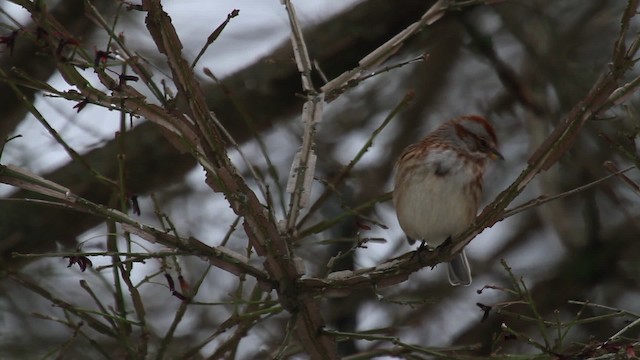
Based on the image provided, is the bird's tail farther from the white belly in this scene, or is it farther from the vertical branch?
the vertical branch

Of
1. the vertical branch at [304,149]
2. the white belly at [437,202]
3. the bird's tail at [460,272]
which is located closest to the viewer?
the vertical branch at [304,149]

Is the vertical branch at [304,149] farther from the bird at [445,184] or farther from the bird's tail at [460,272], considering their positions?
the bird's tail at [460,272]

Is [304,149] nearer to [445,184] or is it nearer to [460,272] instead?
[445,184]

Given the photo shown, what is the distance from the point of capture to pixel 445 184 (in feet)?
17.0

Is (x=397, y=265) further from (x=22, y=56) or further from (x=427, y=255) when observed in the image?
(x=22, y=56)

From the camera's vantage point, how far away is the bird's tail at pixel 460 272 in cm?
536

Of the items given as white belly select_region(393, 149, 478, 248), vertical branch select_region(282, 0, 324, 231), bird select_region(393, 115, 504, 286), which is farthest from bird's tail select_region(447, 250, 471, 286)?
vertical branch select_region(282, 0, 324, 231)

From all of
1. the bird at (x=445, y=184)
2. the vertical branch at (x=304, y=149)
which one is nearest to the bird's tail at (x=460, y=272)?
the bird at (x=445, y=184)

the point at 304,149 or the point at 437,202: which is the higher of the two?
the point at 304,149

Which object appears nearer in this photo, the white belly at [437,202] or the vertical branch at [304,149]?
the vertical branch at [304,149]

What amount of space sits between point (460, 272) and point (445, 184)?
54 cm

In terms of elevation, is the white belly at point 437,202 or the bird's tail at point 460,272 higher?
the white belly at point 437,202

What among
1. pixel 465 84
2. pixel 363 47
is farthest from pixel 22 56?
pixel 465 84

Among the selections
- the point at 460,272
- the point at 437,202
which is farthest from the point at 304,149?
the point at 460,272
